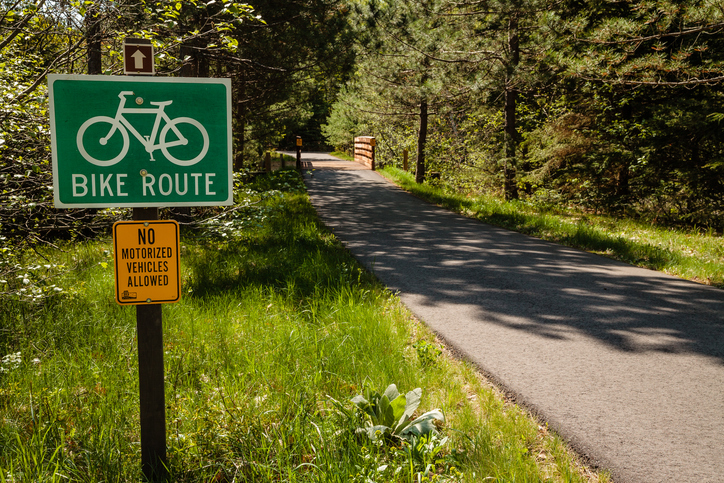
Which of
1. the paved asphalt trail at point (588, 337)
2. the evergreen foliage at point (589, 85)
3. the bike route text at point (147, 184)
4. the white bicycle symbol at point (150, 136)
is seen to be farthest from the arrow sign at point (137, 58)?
the evergreen foliage at point (589, 85)

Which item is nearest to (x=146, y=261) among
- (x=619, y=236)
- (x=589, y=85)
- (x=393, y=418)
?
(x=393, y=418)

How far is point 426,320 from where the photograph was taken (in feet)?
16.2

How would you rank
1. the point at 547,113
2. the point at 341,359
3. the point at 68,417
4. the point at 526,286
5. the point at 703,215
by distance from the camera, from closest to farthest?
Result: 1. the point at 68,417
2. the point at 341,359
3. the point at 526,286
4. the point at 703,215
5. the point at 547,113

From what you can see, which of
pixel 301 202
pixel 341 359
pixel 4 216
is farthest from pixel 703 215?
pixel 4 216

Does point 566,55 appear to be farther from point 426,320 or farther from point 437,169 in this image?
point 437,169

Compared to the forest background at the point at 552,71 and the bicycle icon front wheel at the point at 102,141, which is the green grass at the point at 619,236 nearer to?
the forest background at the point at 552,71

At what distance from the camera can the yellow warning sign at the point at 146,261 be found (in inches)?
83.6

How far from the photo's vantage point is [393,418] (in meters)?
2.79

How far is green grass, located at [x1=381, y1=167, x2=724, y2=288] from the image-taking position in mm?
7094

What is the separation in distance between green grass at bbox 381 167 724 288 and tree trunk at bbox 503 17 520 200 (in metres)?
0.66

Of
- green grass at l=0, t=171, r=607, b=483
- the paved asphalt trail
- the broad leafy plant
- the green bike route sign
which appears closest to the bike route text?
the green bike route sign

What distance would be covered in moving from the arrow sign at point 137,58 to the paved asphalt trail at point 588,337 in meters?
2.88

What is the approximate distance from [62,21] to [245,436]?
408 cm

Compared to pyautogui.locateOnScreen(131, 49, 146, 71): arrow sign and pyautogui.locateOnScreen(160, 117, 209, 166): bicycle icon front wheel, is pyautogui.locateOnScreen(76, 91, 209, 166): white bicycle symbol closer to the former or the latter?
pyautogui.locateOnScreen(160, 117, 209, 166): bicycle icon front wheel
